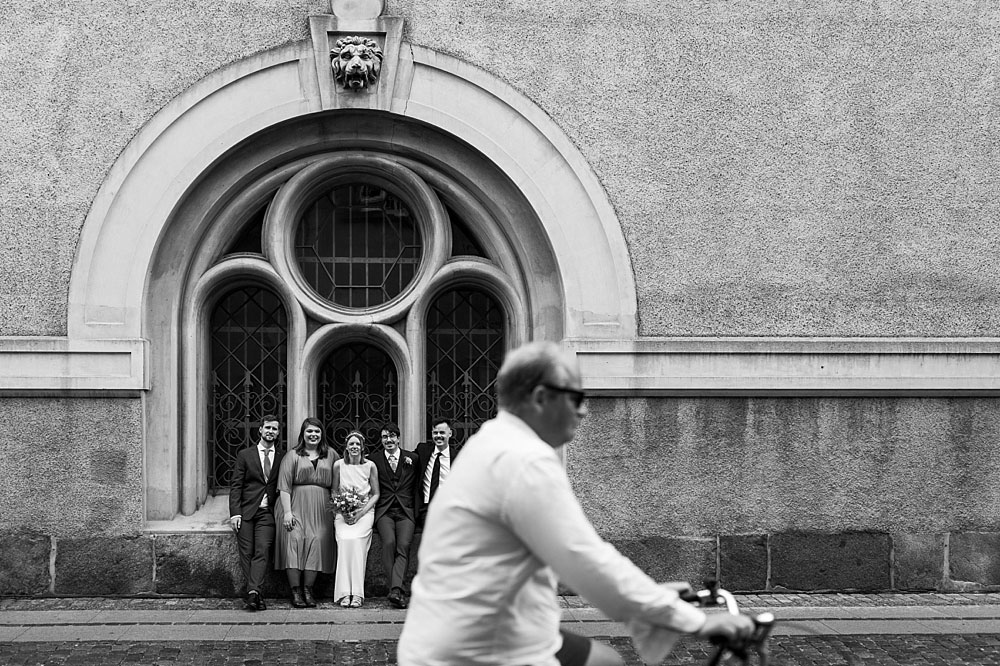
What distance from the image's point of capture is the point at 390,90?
30.0ft

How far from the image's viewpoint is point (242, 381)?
9.66 metres

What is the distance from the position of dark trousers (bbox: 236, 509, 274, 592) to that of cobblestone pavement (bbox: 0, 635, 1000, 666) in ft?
4.19

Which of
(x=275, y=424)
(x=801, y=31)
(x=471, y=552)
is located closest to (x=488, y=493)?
(x=471, y=552)

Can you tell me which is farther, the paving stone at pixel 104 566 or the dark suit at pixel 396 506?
the dark suit at pixel 396 506

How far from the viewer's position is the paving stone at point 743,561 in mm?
9070

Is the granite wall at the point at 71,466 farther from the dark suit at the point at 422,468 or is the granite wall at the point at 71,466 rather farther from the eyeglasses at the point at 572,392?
the eyeglasses at the point at 572,392

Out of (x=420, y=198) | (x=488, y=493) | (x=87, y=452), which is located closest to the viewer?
(x=488, y=493)

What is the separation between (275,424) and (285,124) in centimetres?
251

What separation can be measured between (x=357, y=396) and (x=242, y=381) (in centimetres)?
102

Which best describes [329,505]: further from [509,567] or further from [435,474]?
[509,567]

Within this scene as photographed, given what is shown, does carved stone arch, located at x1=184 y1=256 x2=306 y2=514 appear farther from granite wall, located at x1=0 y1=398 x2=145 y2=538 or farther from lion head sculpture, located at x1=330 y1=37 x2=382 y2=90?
lion head sculpture, located at x1=330 y1=37 x2=382 y2=90

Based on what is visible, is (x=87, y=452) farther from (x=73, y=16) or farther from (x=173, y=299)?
(x=73, y=16)

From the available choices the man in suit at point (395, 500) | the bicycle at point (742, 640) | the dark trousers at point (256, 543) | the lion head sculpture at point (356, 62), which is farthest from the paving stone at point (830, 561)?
the bicycle at point (742, 640)

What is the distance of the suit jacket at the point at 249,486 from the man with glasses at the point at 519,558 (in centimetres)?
613
